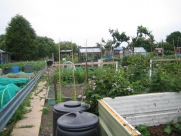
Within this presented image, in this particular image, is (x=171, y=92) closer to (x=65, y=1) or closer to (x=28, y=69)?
(x=65, y=1)

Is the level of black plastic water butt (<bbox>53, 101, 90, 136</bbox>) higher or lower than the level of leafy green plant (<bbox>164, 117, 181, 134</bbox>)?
higher

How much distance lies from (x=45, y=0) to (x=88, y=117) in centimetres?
731

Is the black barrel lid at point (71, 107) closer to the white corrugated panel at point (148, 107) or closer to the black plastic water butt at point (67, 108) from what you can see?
the black plastic water butt at point (67, 108)

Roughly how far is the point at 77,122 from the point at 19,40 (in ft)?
93.9

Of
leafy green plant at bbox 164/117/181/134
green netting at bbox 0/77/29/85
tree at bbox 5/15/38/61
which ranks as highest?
tree at bbox 5/15/38/61

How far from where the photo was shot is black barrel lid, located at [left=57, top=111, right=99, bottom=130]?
195 centimetres

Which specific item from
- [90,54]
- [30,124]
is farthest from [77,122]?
[90,54]

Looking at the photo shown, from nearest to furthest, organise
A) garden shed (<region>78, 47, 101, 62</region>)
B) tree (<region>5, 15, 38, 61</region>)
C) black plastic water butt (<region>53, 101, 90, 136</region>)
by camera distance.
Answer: black plastic water butt (<region>53, 101, 90, 136</region>) → garden shed (<region>78, 47, 101, 62</region>) → tree (<region>5, 15, 38, 61</region>)

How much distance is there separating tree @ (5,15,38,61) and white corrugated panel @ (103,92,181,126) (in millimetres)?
27365

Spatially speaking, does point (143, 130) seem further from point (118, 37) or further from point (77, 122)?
point (118, 37)

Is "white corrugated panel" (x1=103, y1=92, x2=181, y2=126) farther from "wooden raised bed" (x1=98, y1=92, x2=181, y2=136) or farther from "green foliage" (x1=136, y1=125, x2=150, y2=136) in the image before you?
"green foliage" (x1=136, y1=125, x2=150, y2=136)

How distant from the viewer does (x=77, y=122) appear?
2.01 m

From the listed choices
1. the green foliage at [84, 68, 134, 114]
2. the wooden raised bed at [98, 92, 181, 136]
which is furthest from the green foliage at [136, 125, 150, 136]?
the green foliage at [84, 68, 134, 114]

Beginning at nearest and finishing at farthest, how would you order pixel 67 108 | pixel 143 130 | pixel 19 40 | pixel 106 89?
1. pixel 67 108
2. pixel 143 130
3. pixel 106 89
4. pixel 19 40
